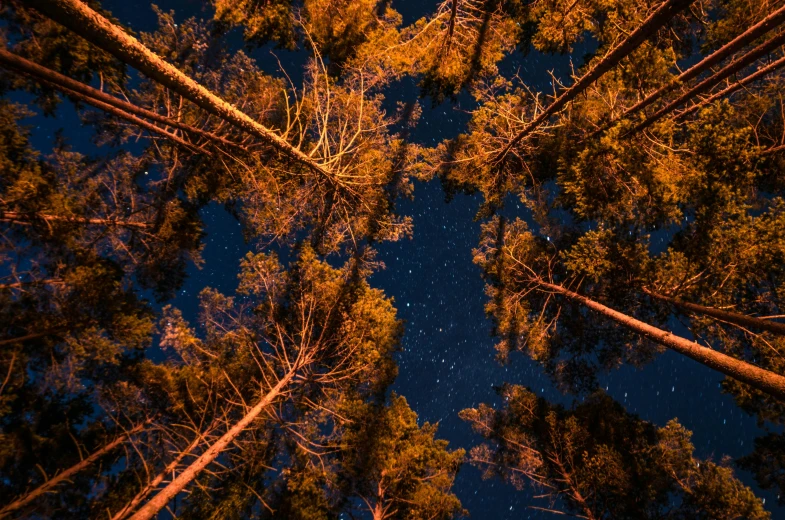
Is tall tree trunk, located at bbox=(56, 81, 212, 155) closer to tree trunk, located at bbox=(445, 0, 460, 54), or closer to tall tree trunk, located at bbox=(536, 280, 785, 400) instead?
tree trunk, located at bbox=(445, 0, 460, 54)

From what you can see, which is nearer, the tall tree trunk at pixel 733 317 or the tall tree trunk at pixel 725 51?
the tall tree trunk at pixel 725 51

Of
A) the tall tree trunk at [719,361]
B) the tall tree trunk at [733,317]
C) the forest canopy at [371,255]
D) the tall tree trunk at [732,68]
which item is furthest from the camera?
the forest canopy at [371,255]

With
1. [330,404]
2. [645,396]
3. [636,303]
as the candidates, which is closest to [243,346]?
[330,404]

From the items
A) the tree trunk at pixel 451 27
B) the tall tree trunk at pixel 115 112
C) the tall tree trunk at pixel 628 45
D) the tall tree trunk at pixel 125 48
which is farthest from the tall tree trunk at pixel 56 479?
the tree trunk at pixel 451 27

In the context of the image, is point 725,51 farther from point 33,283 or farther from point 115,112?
point 33,283

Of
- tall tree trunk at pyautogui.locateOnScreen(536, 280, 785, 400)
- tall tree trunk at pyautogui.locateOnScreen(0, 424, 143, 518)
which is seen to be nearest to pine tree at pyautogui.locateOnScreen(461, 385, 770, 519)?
tall tree trunk at pyautogui.locateOnScreen(536, 280, 785, 400)

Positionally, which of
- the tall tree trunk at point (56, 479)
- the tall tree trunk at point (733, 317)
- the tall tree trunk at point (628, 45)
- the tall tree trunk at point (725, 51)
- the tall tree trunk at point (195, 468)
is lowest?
the tall tree trunk at point (56, 479)

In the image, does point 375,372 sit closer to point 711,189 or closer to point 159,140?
point 711,189

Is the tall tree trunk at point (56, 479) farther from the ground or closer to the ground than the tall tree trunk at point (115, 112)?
closer to the ground

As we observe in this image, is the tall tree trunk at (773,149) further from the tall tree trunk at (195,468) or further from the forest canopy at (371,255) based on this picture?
the tall tree trunk at (195,468)
